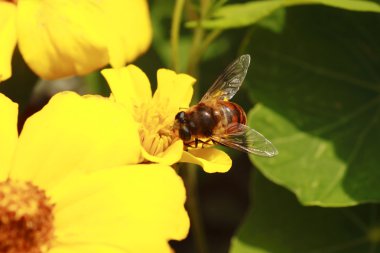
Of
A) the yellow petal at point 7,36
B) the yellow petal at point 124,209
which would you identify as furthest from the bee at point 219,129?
the yellow petal at point 7,36

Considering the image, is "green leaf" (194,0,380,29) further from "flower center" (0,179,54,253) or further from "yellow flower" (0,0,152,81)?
"flower center" (0,179,54,253)

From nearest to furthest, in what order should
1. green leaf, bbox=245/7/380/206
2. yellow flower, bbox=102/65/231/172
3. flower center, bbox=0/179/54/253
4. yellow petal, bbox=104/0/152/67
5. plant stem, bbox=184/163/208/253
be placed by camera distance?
flower center, bbox=0/179/54/253
yellow flower, bbox=102/65/231/172
yellow petal, bbox=104/0/152/67
green leaf, bbox=245/7/380/206
plant stem, bbox=184/163/208/253

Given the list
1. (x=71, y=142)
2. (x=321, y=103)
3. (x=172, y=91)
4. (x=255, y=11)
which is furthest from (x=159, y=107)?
(x=321, y=103)

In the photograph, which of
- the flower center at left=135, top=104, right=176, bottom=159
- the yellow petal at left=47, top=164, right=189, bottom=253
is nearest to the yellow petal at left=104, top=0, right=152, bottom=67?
the flower center at left=135, top=104, right=176, bottom=159

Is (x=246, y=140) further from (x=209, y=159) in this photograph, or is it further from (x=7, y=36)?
(x=7, y=36)

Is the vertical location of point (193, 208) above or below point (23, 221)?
below

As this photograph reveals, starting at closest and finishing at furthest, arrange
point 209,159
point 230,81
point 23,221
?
point 23,221 → point 209,159 → point 230,81

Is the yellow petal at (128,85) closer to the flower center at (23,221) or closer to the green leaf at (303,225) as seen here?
the flower center at (23,221)

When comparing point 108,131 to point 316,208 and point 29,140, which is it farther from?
point 316,208
